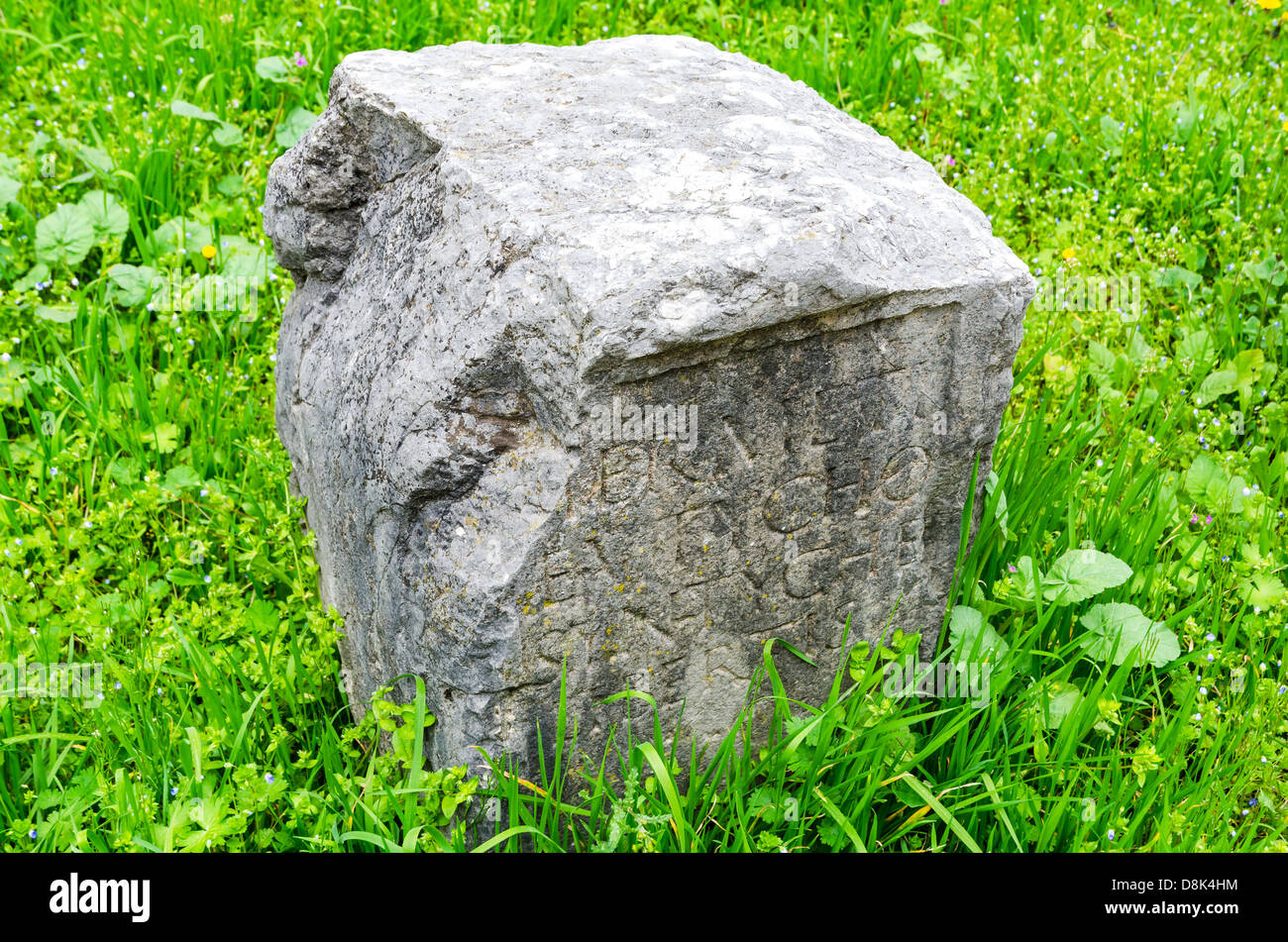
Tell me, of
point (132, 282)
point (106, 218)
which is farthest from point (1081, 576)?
point (106, 218)

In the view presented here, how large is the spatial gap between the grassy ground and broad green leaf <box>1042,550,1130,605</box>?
0.01 metres

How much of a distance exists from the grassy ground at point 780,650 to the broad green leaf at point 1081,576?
12 mm

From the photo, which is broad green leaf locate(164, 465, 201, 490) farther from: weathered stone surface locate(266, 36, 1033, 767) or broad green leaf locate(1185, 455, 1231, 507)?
broad green leaf locate(1185, 455, 1231, 507)

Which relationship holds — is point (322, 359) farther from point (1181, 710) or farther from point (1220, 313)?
point (1220, 313)

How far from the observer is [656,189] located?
209 cm

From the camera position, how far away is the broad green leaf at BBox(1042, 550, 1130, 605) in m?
2.56

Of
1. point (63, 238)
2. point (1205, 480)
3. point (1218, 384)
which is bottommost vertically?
point (1205, 480)

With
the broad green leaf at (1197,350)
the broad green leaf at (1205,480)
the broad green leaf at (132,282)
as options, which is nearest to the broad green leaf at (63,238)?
the broad green leaf at (132,282)

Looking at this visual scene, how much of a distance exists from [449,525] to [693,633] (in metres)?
0.53

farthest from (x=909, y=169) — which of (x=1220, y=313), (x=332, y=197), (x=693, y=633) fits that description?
(x=1220, y=313)

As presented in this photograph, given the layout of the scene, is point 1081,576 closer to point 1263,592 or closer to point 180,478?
point 1263,592

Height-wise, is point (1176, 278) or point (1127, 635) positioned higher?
point (1176, 278)

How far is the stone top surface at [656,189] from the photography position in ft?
6.27

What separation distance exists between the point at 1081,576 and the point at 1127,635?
17 cm
